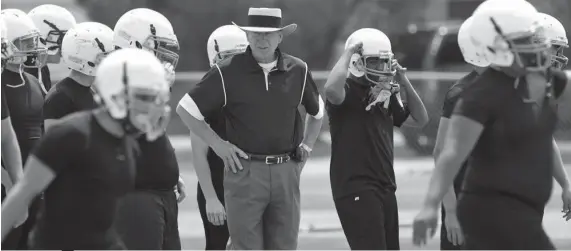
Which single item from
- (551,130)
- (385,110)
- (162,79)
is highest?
(162,79)

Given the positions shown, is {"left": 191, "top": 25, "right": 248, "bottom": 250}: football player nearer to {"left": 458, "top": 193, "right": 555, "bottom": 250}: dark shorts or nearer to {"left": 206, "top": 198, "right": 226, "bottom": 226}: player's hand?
{"left": 206, "top": 198, "right": 226, "bottom": 226}: player's hand

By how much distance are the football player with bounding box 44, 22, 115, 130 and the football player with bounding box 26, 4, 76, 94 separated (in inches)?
56.5

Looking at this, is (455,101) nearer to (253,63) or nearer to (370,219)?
(370,219)

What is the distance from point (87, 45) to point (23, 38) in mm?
661

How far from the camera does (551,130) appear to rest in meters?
6.65

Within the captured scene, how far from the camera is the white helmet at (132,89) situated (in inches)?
236

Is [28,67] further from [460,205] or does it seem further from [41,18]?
[460,205]

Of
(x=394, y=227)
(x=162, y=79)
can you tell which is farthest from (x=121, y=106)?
(x=394, y=227)

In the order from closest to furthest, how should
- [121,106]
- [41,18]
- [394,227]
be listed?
[121,106] → [394,227] → [41,18]

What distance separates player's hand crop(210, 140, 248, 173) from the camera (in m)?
8.58

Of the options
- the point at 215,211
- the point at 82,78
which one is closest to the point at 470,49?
the point at 215,211

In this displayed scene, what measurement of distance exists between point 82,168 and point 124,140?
25 centimetres

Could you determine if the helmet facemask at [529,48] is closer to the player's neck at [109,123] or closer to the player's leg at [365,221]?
the player's neck at [109,123]

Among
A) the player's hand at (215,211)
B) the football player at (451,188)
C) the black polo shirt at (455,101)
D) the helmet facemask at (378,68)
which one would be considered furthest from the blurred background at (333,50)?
the black polo shirt at (455,101)
